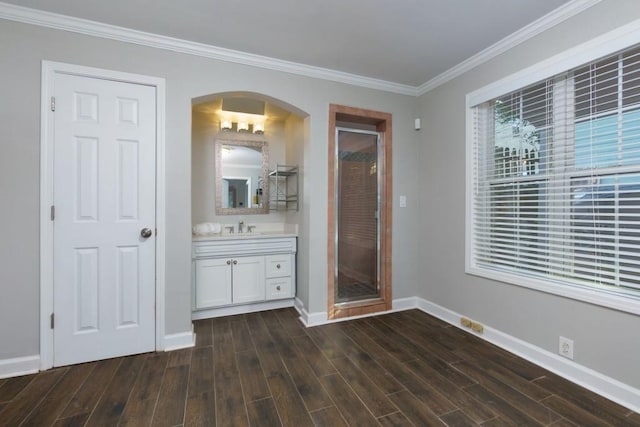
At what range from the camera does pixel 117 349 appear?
2312 mm

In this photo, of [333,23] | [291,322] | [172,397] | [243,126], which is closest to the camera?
[172,397]

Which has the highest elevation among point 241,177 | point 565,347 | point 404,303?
point 241,177

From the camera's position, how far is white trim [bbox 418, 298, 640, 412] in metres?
1.74

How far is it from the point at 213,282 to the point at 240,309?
0.46m

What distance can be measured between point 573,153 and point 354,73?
2049mm

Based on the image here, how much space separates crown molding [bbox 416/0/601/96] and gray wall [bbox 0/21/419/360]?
549 mm

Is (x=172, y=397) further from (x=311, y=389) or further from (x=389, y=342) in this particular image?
(x=389, y=342)

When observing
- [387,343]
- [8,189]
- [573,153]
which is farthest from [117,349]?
[573,153]

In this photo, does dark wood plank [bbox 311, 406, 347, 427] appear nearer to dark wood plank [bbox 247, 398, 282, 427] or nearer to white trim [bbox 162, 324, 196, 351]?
dark wood plank [bbox 247, 398, 282, 427]

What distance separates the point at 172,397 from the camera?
5.96 feet

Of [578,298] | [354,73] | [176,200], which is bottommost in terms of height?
[578,298]

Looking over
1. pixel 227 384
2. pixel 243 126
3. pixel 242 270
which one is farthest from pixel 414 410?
pixel 243 126

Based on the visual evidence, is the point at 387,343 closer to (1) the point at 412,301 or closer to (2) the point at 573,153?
(1) the point at 412,301

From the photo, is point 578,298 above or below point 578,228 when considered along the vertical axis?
below
